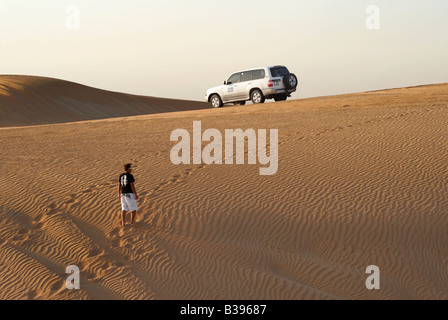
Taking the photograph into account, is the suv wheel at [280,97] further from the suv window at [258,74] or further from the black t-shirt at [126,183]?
the black t-shirt at [126,183]

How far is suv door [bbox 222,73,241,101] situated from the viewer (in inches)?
986

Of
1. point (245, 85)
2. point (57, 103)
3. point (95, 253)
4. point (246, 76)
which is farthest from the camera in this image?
point (57, 103)

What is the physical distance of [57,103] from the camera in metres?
52.3

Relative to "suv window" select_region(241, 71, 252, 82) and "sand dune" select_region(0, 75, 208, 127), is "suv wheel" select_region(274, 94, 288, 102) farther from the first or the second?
"sand dune" select_region(0, 75, 208, 127)

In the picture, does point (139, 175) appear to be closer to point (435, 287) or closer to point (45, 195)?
point (45, 195)

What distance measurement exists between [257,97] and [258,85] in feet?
2.28

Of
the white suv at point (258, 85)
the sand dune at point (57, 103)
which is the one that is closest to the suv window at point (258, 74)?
the white suv at point (258, 85)

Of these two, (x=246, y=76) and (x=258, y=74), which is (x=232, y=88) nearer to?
(x=246, y=76)

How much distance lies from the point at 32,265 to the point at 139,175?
4480 millimetres
